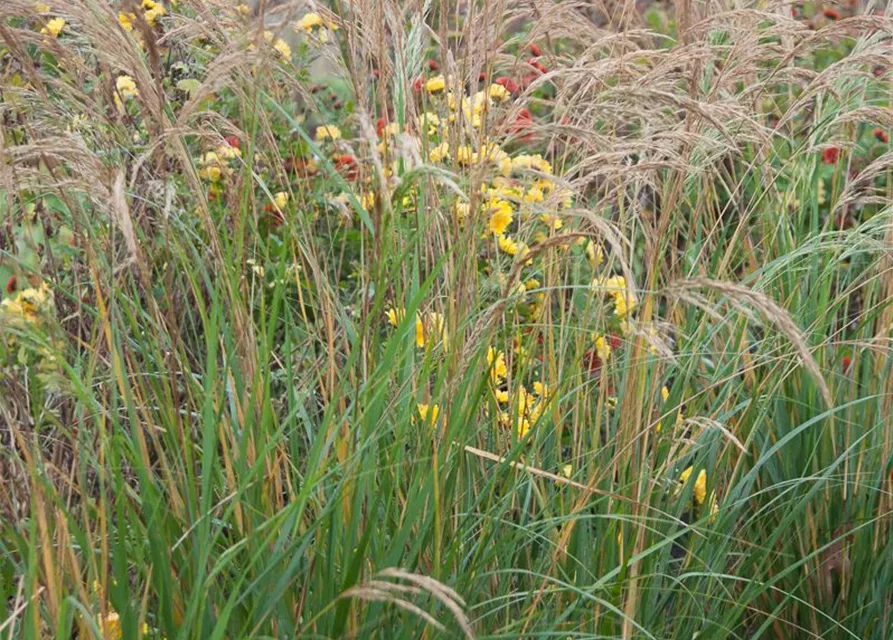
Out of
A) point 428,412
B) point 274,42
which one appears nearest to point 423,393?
point 428,412

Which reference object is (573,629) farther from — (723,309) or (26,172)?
(26,172)

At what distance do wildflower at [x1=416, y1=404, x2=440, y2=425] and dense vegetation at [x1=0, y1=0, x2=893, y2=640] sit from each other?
0.08 ft

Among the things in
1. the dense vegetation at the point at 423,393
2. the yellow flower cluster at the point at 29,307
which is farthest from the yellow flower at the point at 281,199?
the yellow flower cluster at the point at 29,307

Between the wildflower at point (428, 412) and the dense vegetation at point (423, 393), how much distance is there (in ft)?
0.08

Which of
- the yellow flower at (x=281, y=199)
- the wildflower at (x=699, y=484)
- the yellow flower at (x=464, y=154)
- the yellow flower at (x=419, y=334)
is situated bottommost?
the wildflower at (x=699, y=484)

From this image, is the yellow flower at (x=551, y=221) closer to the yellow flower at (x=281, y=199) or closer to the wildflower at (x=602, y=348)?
the wildflower at (x=602, y=348)

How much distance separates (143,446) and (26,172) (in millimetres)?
437

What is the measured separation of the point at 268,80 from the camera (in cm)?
214

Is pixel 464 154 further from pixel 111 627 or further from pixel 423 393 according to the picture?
pixel 111 627

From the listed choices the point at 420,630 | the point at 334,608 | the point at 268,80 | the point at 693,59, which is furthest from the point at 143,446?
the point at 693,59

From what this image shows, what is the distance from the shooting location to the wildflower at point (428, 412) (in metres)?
1.88

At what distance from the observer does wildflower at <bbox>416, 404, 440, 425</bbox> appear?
188 cm

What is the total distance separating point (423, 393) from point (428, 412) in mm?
239

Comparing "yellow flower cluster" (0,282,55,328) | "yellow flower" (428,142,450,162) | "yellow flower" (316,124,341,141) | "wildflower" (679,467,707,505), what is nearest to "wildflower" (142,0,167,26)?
"yellow flower" (316,124,341,141)
